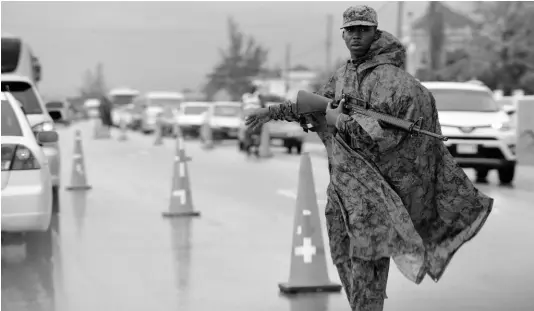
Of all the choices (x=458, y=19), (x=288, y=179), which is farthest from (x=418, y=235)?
(x=458, y=19)

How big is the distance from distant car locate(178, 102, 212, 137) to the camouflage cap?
40200mm

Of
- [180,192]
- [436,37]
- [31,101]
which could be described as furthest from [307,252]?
[436,37]

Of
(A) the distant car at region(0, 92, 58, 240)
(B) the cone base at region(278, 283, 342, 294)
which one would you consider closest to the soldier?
(B) the cone base at region(278, 283, 342, 294)

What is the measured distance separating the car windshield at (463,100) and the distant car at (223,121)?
70.5ft

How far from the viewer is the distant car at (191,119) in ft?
155

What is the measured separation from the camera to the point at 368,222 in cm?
653

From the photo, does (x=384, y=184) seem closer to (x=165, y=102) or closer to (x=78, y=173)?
(x=78, y=173)

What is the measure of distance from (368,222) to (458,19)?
129 metres

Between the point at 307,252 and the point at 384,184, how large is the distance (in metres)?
2.60

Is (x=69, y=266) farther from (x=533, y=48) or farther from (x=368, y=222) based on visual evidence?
(x=533, y=48)

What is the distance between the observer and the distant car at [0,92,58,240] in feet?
35.2

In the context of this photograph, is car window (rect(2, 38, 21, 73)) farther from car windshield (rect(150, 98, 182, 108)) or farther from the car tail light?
car windshield (rect(150, 98, 182, 108))

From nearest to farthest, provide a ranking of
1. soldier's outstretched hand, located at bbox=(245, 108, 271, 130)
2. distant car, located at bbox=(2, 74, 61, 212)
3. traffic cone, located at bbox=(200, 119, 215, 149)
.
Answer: soldier's outstretched hand, located at bbox=(245, 108, 271, 130)
distant car, located at bbox=(2, 74, 61, 212)
traffic cone, located at bbox=(200, 119, 215, 149)

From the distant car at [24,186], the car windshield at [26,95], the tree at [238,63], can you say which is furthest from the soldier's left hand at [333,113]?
the tree at [238,63]
